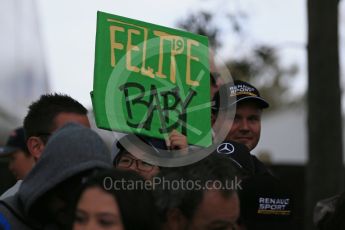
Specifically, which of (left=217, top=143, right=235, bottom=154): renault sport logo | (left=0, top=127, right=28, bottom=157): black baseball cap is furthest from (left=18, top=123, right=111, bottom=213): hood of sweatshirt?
(left=0, top=127, right=28, bottom=157): black baseball cap

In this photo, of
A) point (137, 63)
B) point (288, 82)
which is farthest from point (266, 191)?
point (288, 82)

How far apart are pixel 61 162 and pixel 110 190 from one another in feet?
1.02

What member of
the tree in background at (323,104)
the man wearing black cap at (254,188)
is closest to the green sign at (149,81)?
the man wearing black cap at (254,188)

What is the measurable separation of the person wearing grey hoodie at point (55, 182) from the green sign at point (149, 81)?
819 millimetres

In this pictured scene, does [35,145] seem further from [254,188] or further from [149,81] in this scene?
[254,188]

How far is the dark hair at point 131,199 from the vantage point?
9.64 feet

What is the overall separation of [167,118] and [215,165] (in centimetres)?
76

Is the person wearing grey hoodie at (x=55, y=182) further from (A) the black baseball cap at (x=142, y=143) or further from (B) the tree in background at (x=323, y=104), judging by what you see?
(B) the tree in background at (x=323, y=104)

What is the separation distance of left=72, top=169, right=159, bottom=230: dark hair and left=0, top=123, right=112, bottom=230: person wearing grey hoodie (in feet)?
0.55

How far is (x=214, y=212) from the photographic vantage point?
10.9 feet

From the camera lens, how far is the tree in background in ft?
33.8

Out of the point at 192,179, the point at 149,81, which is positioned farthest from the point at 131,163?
the point at 192,179

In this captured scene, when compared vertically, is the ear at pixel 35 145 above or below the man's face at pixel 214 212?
above

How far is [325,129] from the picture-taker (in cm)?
1040
